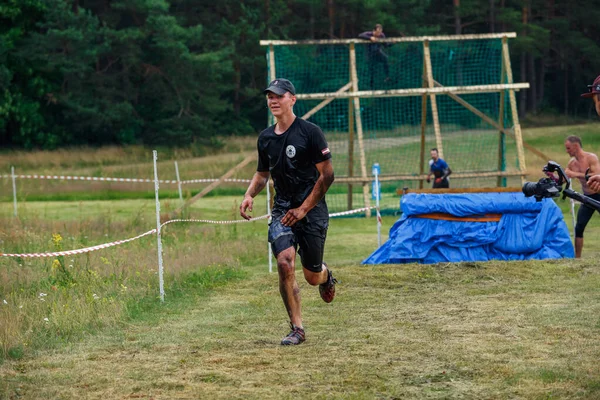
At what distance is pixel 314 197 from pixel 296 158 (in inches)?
14.5

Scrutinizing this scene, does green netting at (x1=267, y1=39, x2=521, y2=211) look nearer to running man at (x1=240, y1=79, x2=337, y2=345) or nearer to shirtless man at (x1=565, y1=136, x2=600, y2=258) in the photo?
shirtless man at (x1=565, y1=136, x2=600, y2=258)

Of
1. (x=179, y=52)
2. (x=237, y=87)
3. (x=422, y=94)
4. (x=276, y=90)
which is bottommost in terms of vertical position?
(x=422, y=94)

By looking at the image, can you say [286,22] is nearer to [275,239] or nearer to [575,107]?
[575,107]

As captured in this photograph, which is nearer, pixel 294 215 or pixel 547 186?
pixel 547 186

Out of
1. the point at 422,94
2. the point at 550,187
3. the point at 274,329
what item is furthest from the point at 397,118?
the point at 550,187

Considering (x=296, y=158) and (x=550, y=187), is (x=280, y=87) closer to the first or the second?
(x=296, y=158)

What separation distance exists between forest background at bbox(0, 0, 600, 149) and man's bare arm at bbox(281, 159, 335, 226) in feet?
125

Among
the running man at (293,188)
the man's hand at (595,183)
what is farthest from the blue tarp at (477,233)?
the man's hand at (595,183)

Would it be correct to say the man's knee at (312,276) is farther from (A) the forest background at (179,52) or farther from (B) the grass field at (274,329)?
(A) the forest background at (179,52)

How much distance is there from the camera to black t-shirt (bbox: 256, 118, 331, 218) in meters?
8.31

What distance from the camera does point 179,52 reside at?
47500mm

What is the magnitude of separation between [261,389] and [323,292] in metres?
2.67

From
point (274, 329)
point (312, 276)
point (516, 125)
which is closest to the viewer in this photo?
point (312, 276)

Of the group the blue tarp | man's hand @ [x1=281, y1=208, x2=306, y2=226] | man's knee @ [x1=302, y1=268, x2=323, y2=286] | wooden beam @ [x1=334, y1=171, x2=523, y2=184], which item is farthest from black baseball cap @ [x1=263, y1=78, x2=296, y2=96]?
wooden beam @ [x1=334, y1=171, x2=523, y2=184]
